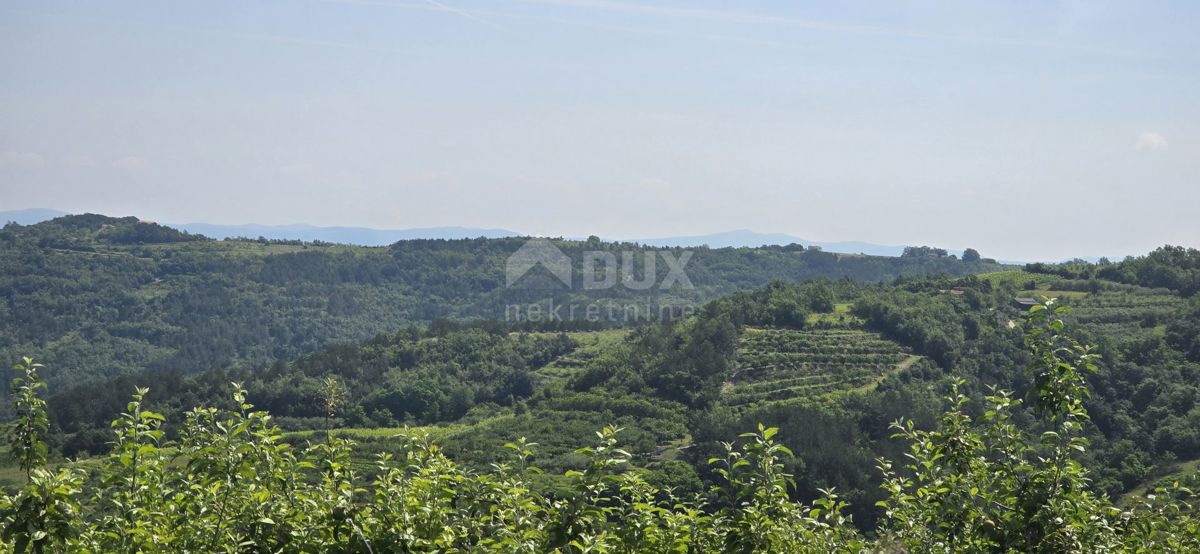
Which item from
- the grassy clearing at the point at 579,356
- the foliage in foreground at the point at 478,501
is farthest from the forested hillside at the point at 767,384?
the foliage in foreground at the point at 478,501

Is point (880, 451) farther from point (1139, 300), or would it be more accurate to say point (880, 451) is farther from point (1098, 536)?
point (1098, 536)

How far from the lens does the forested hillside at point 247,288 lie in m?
117

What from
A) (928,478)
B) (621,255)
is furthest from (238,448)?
(621,255)

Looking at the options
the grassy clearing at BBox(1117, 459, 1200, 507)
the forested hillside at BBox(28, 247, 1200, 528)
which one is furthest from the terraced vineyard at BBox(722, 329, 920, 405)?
the grassy clearing at BBox(1117, 459, 1200, 507)

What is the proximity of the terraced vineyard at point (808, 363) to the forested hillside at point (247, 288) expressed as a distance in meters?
57.4

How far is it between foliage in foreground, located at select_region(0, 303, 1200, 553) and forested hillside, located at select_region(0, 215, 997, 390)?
10752 cm

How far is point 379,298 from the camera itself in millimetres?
150875

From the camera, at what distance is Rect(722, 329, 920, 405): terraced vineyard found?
53.0 m

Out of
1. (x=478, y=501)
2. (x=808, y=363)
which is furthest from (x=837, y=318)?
(x=478, y=501)

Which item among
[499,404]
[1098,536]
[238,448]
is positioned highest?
[238,448]

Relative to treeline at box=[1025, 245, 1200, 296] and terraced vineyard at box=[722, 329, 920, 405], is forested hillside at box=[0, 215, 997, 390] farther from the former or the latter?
terraced vineyard at box=[722, 329, 920, 405]

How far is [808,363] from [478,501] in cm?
4927

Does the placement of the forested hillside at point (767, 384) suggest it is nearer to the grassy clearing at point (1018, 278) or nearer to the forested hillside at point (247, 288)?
the grassy clearing at point (1018, 278)

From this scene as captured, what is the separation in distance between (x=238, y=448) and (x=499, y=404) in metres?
63.7
